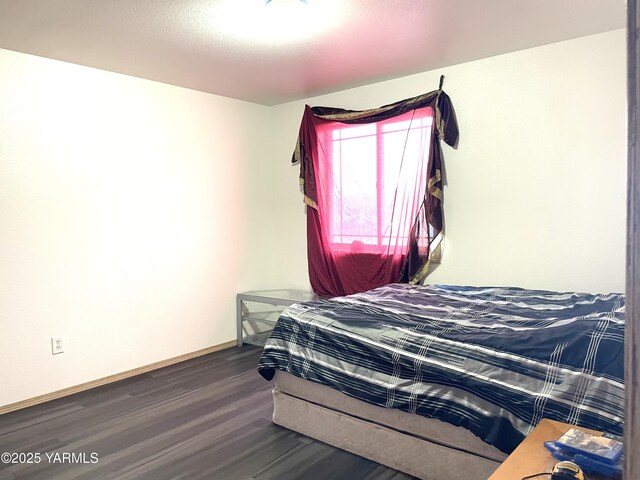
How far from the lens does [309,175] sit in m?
4.64

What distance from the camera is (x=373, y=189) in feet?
13.9

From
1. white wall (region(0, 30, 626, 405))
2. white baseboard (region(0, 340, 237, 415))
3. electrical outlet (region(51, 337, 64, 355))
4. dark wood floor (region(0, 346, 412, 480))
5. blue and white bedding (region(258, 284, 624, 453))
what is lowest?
dark wood floor (region(0, 346, 412, 480))

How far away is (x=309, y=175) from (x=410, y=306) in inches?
82.6

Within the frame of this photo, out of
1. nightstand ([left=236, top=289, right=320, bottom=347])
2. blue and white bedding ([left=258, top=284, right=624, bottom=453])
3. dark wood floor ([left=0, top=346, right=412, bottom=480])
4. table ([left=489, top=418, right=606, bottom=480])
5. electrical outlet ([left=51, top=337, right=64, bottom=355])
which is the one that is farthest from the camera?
nightstand ([left=236, top=289, right=320, bottom=347])

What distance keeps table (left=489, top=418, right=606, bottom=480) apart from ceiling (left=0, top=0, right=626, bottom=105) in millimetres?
2181

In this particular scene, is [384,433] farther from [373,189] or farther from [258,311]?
[258,311]

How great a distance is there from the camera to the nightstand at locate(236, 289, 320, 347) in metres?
4.68

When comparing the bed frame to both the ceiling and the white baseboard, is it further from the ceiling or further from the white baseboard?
the ceiling

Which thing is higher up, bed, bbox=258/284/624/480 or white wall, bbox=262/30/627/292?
white wall, bbox=262/30/627/292

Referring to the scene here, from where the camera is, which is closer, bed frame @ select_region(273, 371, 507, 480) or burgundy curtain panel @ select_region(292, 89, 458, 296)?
bed frame @ select_region(273, 371, 507, 480)

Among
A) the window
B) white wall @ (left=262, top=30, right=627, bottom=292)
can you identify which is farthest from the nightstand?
white wall @ (left=262, top=30, right=627, bottom=292)

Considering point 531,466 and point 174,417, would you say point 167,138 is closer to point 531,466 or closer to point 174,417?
point 174,417

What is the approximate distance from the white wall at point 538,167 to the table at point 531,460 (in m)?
2.13

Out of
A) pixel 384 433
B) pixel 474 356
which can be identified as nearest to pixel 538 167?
pixel 474 356
